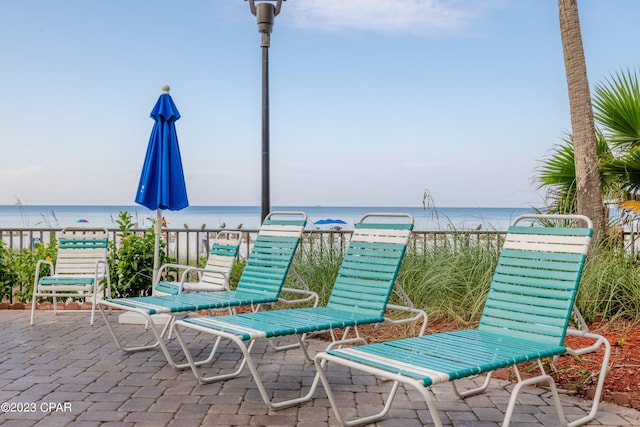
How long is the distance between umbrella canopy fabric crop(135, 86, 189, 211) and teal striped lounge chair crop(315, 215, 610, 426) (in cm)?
365

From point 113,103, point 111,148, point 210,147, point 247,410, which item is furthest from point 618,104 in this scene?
point 111,148

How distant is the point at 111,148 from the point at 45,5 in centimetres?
1148

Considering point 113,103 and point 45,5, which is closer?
point 45,5

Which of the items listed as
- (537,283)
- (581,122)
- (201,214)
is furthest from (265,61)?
(201,214)

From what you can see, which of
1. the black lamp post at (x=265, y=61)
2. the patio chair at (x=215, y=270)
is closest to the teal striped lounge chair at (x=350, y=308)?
the patio chair at (x=215, y=270)

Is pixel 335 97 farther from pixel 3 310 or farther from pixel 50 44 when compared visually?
pixel 3 310

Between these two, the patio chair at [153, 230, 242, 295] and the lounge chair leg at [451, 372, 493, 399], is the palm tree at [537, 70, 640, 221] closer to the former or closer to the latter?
the lounge chair leg at [451, 372, 493, 399]

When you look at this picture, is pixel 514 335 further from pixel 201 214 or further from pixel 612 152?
pixel 201 214

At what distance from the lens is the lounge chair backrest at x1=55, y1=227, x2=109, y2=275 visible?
6.98 m

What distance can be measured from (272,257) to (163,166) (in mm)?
1885

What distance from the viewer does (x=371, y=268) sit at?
4477 mm

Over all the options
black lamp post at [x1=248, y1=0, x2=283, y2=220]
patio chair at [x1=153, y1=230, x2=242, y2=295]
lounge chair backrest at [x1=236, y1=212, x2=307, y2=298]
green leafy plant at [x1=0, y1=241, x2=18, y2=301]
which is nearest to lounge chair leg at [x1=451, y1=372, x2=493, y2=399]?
lounge chair backrest at [x1=236, y1=212, x2=307, y2=298]

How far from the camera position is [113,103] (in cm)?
1802

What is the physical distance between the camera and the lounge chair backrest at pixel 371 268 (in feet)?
14.1
